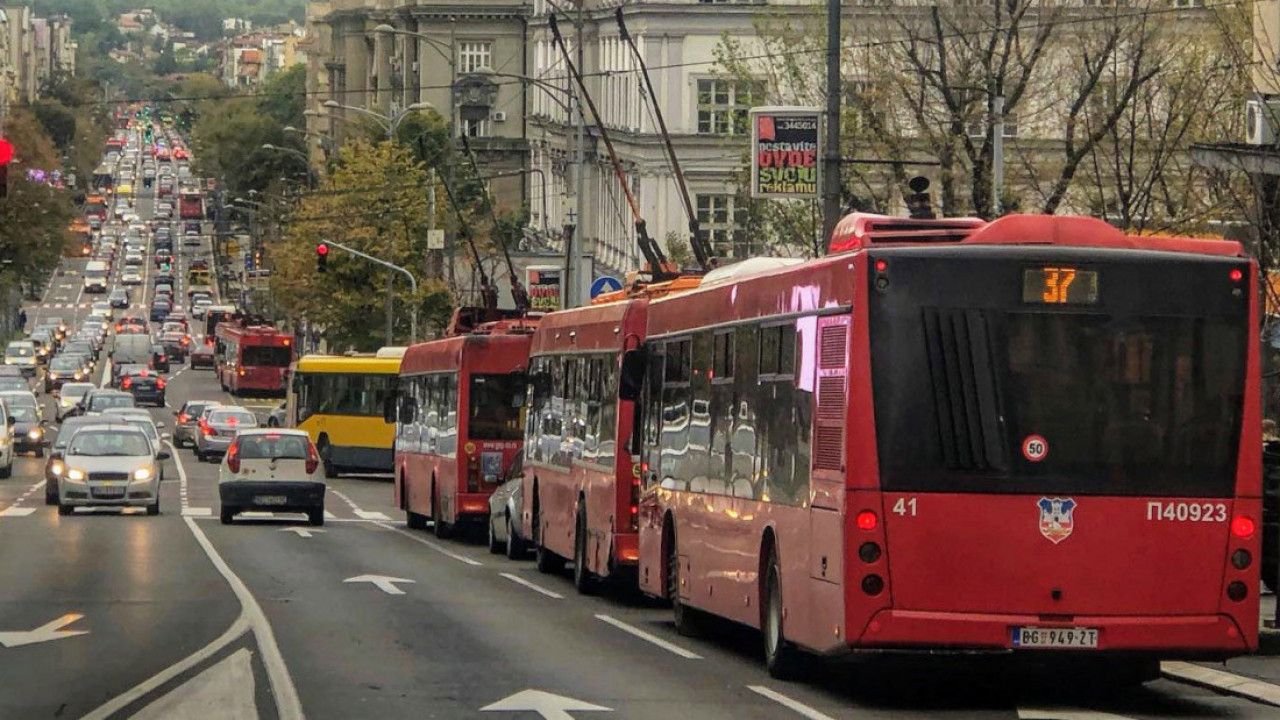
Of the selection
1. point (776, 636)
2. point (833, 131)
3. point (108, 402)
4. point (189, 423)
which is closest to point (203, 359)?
point (108, 402)

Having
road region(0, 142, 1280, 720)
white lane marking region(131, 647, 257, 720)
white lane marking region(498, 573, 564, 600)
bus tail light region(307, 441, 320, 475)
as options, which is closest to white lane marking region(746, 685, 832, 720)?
road region(0, 142, 1280, 720)

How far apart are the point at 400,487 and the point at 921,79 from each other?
11385 mm

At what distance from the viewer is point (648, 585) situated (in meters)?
21.4

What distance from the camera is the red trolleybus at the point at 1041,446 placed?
14648mm

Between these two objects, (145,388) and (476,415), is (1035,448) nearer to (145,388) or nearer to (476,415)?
(476,415)

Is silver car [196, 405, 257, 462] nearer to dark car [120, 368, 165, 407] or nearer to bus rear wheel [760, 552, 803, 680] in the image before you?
dark car [120, 368, 165, 407]

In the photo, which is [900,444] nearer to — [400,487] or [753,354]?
[753,354]

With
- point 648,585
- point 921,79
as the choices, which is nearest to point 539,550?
point 648,585

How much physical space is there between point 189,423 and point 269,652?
58.2m

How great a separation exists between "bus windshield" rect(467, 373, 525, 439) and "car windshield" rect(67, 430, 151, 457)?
30.3ft

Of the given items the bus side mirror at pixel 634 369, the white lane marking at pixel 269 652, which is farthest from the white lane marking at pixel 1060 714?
the bus side mirror at pixel 634 369

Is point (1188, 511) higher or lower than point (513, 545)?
higher

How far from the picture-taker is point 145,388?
9844 cm

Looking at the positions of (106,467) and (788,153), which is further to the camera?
(106,467)
